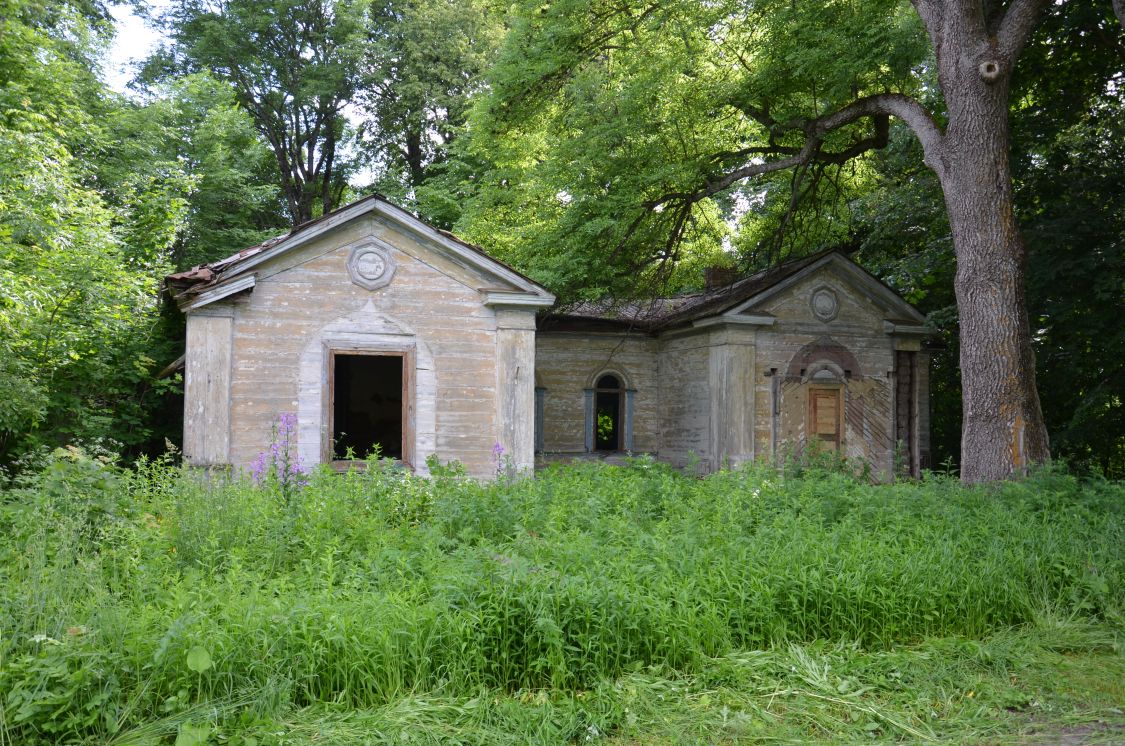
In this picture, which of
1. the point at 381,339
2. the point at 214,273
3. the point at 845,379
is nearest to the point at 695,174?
the point at 845,379

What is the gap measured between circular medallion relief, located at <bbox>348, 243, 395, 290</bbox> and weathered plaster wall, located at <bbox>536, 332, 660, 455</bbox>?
5.91m

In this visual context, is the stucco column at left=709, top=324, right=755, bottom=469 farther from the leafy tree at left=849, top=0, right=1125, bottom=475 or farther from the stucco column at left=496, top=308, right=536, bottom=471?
the stucco column at left=496, top=308, right=536, bottom=471

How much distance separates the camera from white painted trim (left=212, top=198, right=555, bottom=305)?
38.0 feet

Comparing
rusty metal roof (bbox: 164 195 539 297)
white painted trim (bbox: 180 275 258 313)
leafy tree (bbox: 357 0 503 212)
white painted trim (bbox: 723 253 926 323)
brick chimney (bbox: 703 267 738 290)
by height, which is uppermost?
leafy tree (bbox: 357 0 503 212)

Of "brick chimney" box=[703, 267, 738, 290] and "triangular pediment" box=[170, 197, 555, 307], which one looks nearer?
"triangular pediment" box=[170, 197, 555, 307]

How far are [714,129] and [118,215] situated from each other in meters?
11.8

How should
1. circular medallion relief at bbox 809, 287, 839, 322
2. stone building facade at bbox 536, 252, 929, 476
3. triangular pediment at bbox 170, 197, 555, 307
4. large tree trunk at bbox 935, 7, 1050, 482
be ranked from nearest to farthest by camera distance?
1. large tree trunk at bbox 935, 7, 1050, 482
2. triangular pediment at bbox 170, 197, 555, 307
3. stone building facade at bbox 536, 252, 929, 476
4. circular medallion relief at bbox 809, 287, 839, 322

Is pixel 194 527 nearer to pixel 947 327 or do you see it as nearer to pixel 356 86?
pixel 947 327

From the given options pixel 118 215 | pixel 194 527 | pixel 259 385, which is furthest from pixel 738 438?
pixel 118 215

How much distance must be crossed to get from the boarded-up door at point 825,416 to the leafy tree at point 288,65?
21.9 meters

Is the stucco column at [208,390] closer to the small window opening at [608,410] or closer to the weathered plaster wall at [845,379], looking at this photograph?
the small window opening at [608,410]

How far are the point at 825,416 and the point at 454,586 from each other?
12.8 m

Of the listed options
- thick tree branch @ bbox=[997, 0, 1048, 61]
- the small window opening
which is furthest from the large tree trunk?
the small window opening

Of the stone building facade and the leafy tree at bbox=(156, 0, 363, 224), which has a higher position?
the leafy tree at bbox=(156, 0, 363, 224)
